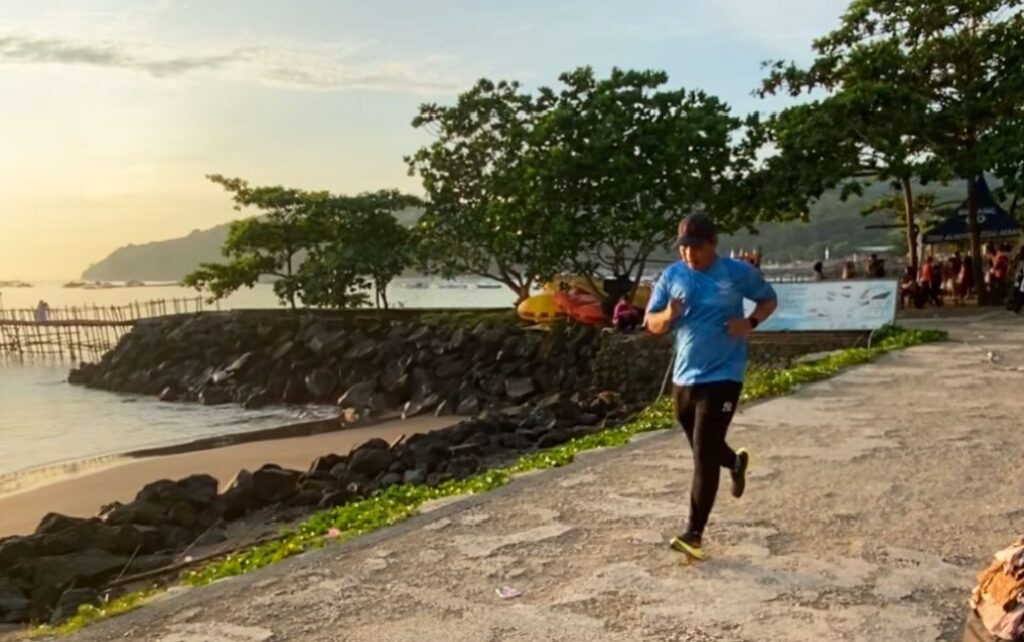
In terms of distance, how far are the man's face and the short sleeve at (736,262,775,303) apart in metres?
0.17

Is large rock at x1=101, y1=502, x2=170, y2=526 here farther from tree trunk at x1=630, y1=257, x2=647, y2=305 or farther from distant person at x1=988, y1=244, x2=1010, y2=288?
distant person at x1=988, y1=244, x2=1010, y2=288

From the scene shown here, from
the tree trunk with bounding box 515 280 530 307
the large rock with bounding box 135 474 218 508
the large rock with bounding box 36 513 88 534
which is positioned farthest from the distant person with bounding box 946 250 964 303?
the large rock with bounding box 36 513 88 534

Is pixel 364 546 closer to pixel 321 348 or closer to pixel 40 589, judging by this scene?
pixel 40 589

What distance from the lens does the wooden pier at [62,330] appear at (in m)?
44.7

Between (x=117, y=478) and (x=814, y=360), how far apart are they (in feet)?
34.6

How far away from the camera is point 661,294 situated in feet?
16.0

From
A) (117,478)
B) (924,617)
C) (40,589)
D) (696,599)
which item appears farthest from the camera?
(117,478)

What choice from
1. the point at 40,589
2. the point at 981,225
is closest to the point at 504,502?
the point at 40,589

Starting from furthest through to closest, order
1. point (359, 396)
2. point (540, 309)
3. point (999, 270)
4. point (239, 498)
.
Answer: point (540, 309) → point (359, 396) → point (999, 270) → point (239, 498)

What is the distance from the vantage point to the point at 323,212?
103ft

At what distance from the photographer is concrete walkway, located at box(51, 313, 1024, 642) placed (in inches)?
161

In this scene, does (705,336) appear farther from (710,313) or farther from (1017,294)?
(1017,294)

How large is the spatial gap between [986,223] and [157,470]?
1754cm

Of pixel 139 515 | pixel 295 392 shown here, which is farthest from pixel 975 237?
pixel 139 515
